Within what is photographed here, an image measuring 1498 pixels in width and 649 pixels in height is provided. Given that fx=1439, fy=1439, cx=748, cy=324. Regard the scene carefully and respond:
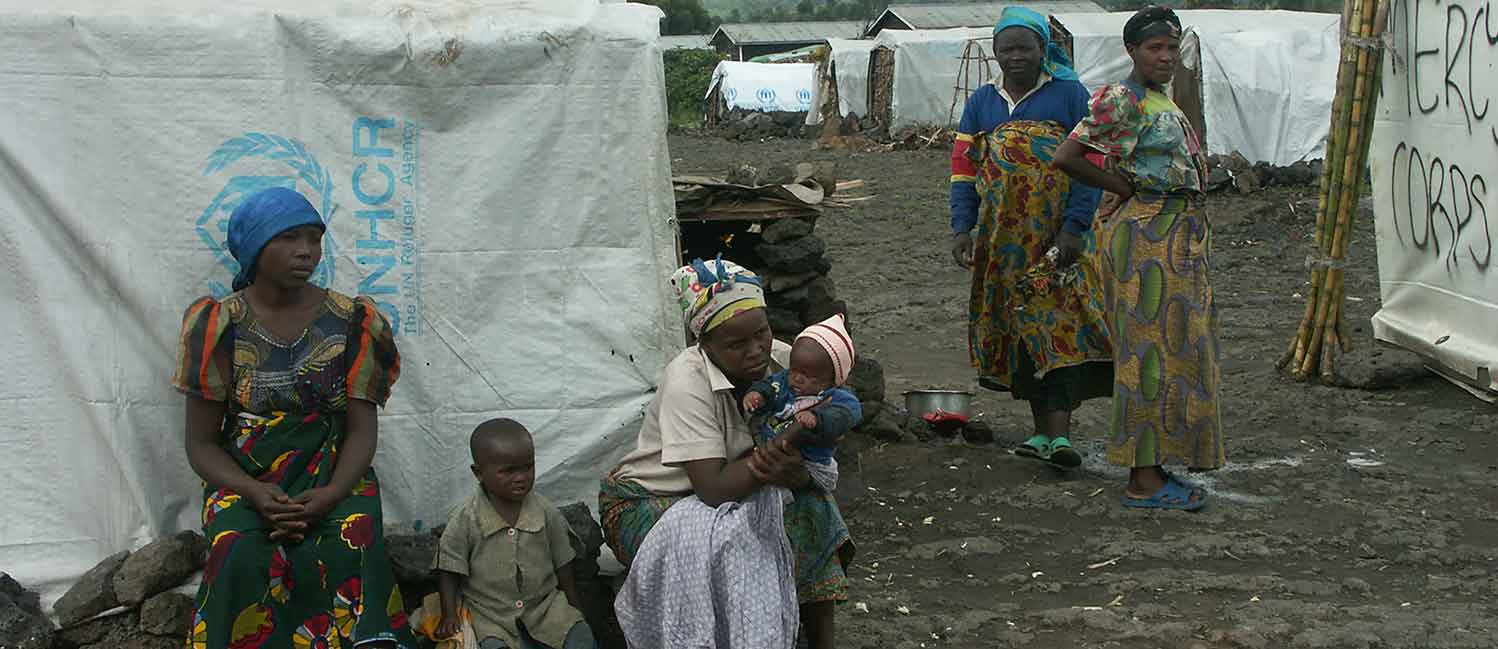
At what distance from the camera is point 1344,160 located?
6.70 meters

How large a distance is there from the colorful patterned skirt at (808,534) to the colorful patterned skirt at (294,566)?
586 mm

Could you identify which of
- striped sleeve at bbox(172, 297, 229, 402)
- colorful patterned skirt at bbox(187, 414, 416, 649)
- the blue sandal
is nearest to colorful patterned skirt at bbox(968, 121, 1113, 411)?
the blue sandal

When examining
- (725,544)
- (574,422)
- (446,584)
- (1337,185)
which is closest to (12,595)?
(446,584)

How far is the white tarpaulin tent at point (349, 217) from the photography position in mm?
3510

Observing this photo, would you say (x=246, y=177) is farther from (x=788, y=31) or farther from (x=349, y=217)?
(x=788, y=31)

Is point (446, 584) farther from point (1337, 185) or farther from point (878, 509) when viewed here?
point (1337, 185)

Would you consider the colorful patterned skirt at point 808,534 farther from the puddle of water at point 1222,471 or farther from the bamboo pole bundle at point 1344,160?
the bamboo pole bundle at point 1344,160

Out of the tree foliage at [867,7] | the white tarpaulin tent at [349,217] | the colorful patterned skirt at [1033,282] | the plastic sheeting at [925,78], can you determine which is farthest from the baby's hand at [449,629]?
the tree foliage at [867,7]

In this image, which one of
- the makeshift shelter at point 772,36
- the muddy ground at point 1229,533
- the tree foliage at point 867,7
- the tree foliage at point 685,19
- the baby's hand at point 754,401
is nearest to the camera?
the baby's hand at point 754,401

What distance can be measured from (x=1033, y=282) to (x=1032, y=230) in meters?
0.19

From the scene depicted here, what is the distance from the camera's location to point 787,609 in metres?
3.15

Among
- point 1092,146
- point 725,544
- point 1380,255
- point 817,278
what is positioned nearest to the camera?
point 725,544

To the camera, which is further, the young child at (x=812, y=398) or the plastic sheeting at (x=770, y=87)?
the plastic sheeting at (x=770, y=87)

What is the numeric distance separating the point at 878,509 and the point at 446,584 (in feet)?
6.29
